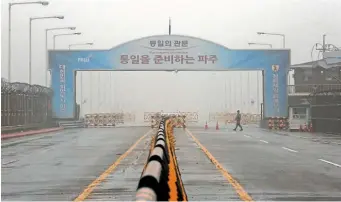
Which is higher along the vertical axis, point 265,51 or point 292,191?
point 265,51

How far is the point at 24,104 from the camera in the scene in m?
49.0

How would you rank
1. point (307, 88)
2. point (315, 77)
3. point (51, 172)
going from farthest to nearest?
point (315, 77) → point (307, 88) → point (51, 172)

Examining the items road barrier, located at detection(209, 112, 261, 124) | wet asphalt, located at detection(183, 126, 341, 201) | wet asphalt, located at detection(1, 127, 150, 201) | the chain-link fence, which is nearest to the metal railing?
the chain-link fence

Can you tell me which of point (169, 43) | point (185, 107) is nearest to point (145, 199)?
point (169, 43)

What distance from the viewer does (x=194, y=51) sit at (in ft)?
189

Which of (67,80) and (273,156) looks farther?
(67,80)

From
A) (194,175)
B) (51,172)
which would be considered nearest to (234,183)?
(194,175)

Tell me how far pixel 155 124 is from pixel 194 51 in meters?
7.94

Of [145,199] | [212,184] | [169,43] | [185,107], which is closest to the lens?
[145,199]

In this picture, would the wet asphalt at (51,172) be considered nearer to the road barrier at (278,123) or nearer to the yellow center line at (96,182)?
the yellow center line at (96,182)

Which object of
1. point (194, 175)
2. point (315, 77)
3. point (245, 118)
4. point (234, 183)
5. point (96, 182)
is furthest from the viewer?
point (245, 118)

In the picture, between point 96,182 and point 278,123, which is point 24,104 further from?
point 96,182

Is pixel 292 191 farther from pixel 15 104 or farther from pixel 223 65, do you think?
pixel 223 65

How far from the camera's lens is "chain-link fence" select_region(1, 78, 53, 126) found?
42.4 metres
